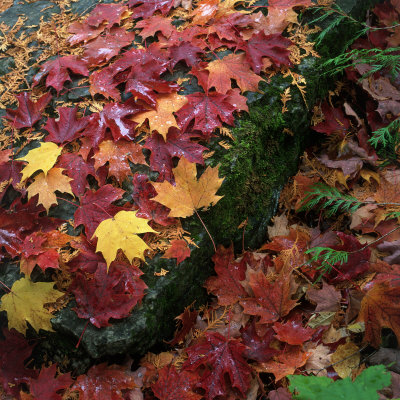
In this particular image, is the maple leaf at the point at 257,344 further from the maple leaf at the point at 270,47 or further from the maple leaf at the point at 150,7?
the maple leaf at the point at 150,7

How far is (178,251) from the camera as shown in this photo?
6.23 feet

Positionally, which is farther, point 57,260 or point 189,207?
point 189,207

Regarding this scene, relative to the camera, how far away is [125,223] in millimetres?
1789

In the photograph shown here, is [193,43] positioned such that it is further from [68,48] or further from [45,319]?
[45,319]

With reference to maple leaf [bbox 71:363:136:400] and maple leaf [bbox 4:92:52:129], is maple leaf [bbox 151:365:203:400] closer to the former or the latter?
maple leaf [bbox 71:363:136:400]

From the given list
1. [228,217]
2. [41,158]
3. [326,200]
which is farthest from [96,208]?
[326,200]

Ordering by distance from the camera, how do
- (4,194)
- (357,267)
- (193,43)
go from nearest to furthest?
(357,267), (4,194), (193,43)

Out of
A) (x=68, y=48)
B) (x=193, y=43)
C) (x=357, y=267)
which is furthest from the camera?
(x=68, y=48)

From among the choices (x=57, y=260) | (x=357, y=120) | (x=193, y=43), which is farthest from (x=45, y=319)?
(x=357, y=120)

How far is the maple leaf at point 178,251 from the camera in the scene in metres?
1.89

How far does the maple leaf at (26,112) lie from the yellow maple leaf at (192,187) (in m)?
1.03

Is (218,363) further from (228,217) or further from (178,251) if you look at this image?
(228,217)

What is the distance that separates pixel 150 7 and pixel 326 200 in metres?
1.88

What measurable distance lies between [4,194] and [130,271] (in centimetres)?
92
